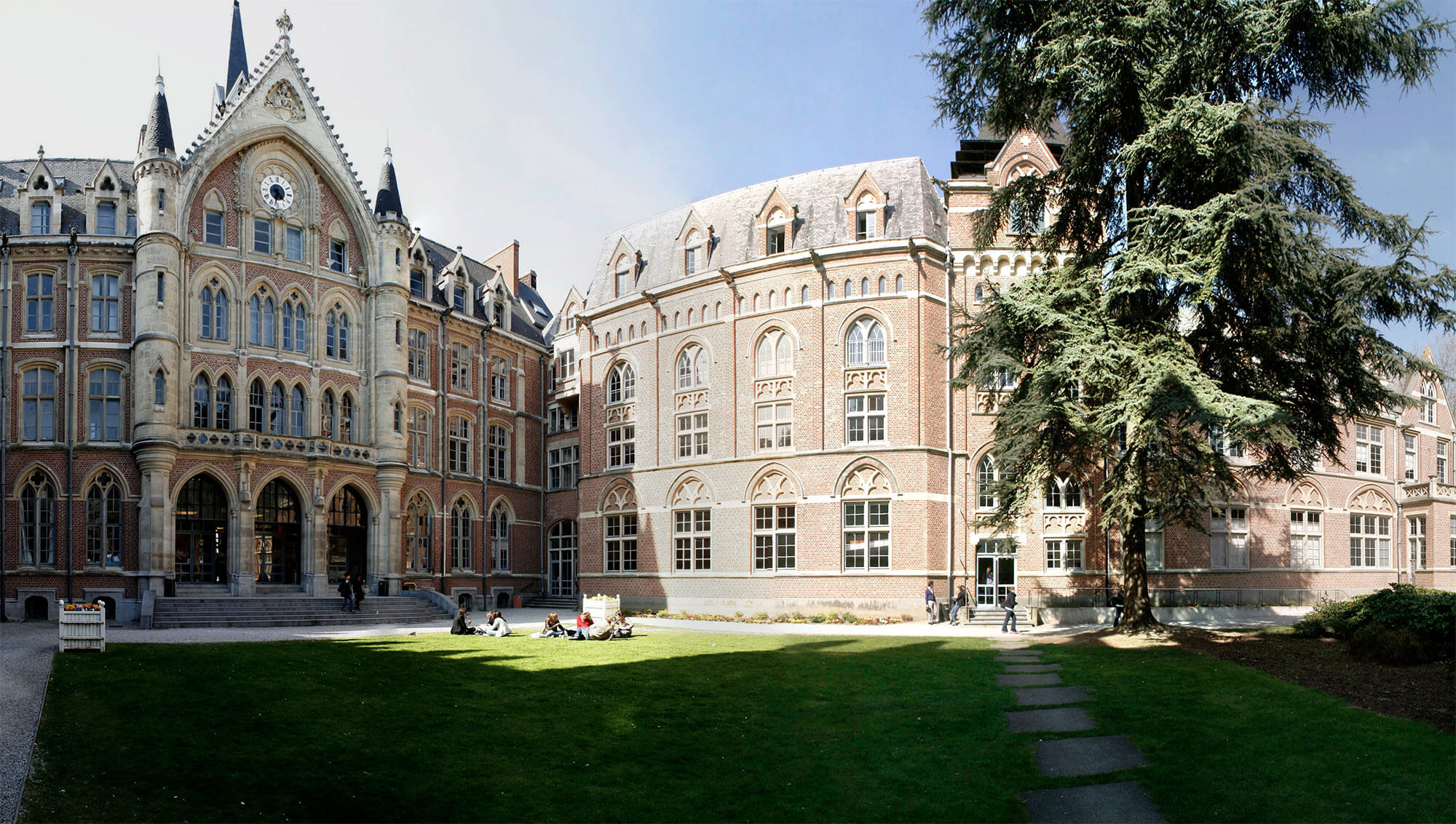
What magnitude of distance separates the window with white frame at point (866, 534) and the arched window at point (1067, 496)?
20.2ft

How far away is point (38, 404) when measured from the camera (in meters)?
35.4

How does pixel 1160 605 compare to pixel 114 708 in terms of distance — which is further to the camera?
pixel 1160 605

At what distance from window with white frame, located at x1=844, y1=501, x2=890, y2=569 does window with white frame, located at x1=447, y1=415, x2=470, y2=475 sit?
19583 mm

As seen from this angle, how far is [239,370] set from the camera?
1464 inches

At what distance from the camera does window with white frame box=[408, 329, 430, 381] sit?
44.6 m

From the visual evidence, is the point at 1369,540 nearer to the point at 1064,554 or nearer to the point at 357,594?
the point at 1064,554

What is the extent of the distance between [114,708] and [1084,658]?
18090 mm

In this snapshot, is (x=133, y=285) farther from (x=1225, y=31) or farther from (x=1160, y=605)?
(x=1160, y=605)

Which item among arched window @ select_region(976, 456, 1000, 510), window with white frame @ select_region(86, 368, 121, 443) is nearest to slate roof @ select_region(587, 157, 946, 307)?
arched window @ select_region(976, 456, 1000, 510)

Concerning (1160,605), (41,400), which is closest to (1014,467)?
(1160,605)

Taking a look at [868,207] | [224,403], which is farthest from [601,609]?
[868,207]

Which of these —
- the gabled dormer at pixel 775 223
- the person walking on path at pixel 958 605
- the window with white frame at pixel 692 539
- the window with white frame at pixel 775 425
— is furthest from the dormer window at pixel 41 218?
the person walking on path at pixel 958 605

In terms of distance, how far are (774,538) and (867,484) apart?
14.1ft

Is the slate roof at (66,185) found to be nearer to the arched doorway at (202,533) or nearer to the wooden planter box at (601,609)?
the arched doorway at (202,533)
